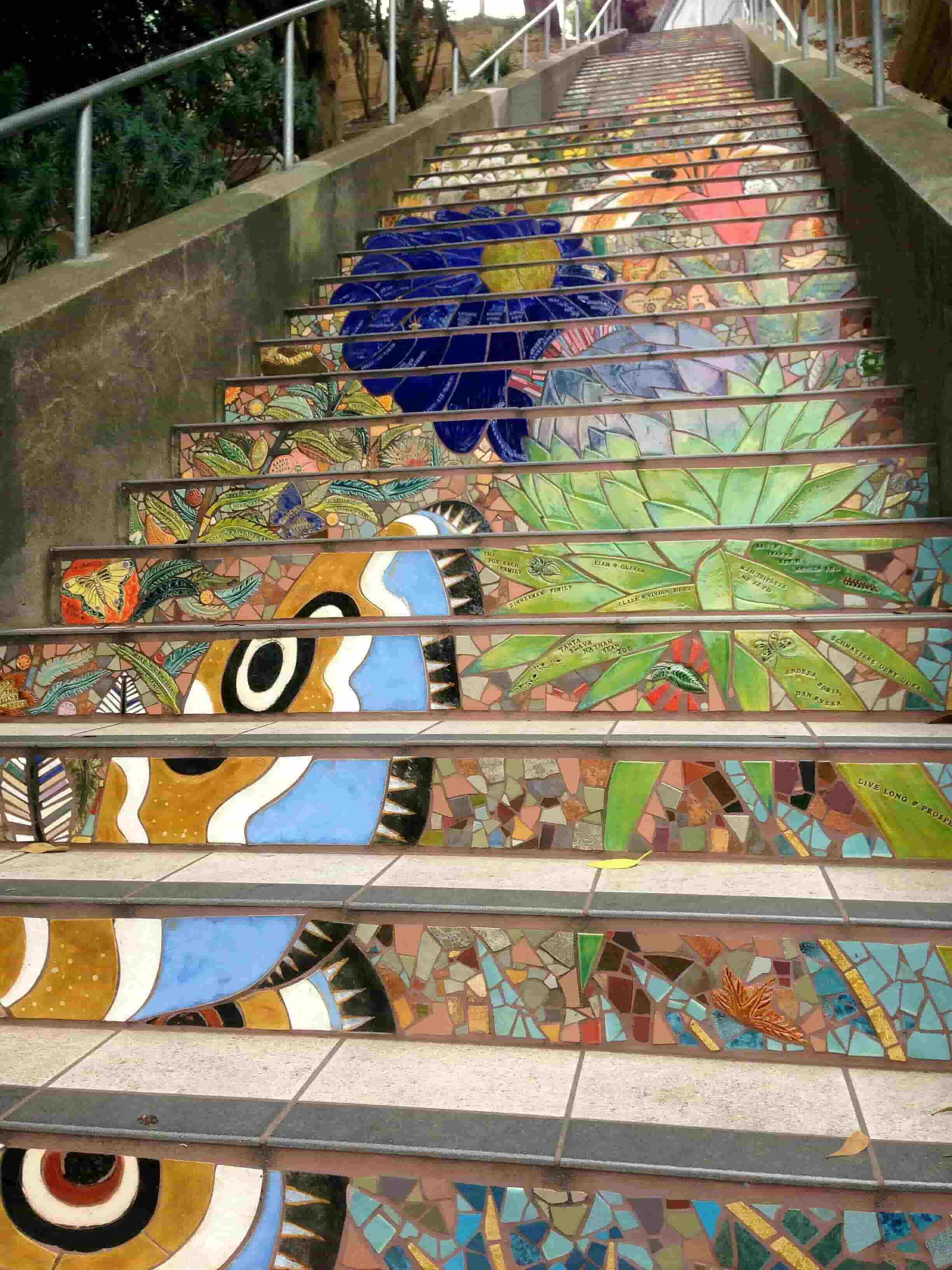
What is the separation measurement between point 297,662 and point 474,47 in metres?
14.4

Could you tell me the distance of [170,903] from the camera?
178 cm

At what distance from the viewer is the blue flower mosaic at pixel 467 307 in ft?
11.5

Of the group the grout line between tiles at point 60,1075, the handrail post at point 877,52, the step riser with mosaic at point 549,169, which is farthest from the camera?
the step riser with mosaic at point 549,169

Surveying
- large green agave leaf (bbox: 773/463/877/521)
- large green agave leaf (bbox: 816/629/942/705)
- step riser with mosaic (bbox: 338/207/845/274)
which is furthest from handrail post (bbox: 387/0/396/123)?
large green agave leaf (bbox: 816/629/942/705)

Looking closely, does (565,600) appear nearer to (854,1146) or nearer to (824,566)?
(824,566)

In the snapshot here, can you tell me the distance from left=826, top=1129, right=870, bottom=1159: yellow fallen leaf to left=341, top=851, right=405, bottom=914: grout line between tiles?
768mm

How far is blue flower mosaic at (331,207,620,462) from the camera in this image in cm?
351

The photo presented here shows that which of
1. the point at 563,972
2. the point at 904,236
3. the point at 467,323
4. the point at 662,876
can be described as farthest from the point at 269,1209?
the point at 467,323

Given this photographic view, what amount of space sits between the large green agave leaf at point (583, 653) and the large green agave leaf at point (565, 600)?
22 cm

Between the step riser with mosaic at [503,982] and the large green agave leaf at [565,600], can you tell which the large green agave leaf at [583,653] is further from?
the step riser with mosaic at [503,982]

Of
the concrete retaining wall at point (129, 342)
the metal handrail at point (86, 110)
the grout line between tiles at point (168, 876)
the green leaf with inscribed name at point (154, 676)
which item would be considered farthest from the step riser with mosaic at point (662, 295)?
Result: the grout line between tiles at point (168, 876)

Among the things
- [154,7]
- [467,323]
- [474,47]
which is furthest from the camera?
[474,47]

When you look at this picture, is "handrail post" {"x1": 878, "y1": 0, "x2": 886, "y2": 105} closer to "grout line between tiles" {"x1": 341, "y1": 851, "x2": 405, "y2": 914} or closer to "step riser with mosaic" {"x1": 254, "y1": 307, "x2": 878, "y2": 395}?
"step riser with mosaic" {"x1": 254, "y1": 307, "x2": 878, "y2": 395}

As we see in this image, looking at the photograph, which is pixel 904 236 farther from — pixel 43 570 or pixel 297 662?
pixel 43 570
